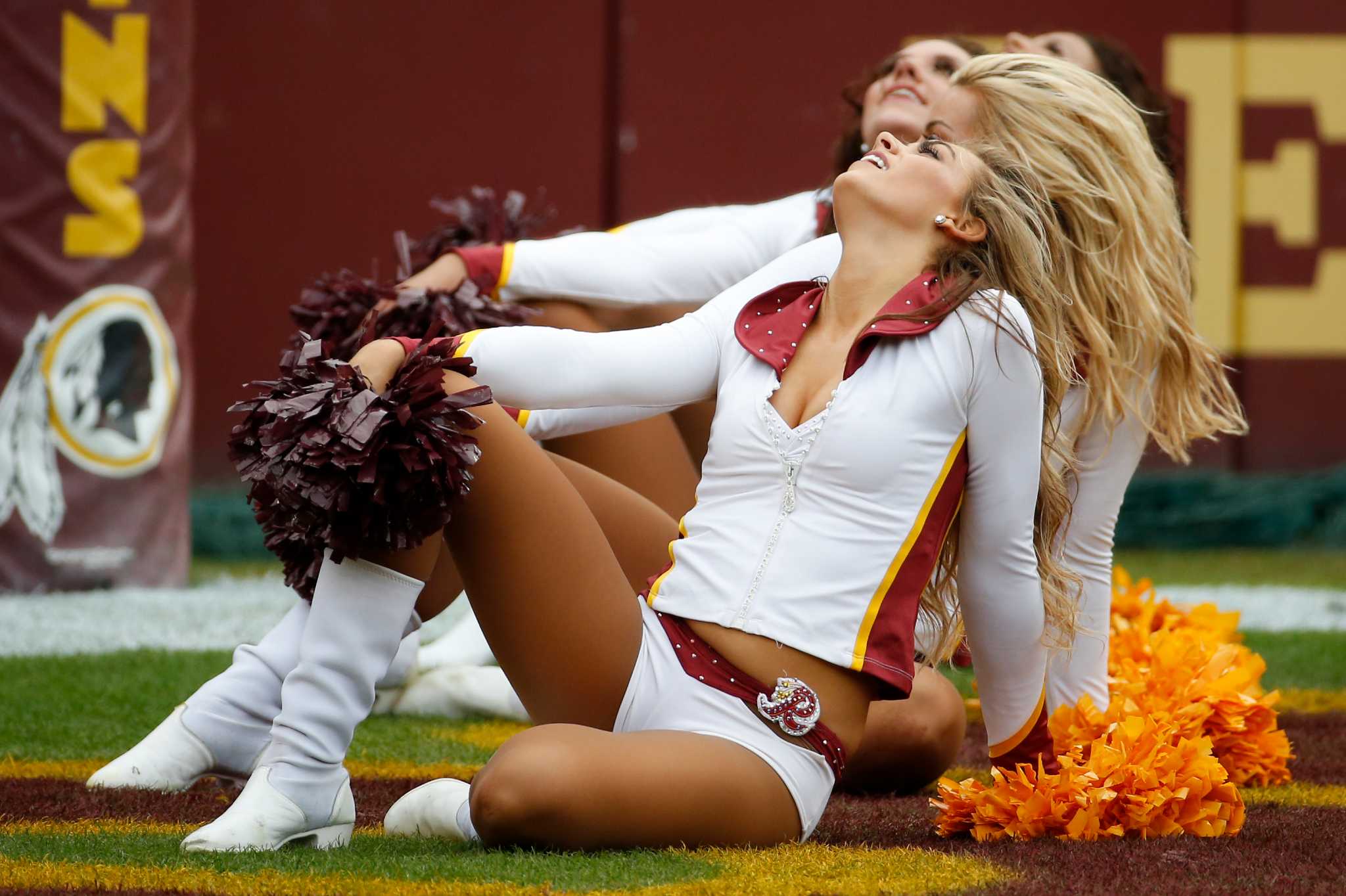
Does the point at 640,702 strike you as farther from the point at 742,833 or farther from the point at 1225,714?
the point at 1225,714

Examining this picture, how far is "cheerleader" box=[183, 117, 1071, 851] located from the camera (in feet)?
6.07

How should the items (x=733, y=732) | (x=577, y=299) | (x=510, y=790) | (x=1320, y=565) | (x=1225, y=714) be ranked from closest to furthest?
(x=510, y=790)
(x=733, y=732)
(x=1225, y=714)
(x=577, y=299)
(x=1320, y=565)

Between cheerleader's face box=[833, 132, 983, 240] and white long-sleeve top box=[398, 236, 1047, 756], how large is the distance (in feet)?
0.37

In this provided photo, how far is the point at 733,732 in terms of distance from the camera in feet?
6.23

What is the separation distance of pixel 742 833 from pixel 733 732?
113 mm

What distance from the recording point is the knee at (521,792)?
178 centimetres

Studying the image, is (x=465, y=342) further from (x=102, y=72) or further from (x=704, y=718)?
(x=102, y=72)

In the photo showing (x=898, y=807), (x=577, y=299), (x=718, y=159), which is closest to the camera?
(x=898, y=807)

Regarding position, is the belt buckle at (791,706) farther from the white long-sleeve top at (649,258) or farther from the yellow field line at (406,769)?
the white long-sleeve top at (649,258)

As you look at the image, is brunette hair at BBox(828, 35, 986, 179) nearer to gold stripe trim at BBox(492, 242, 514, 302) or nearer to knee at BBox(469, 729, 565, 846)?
gold stripe trim at BBox(492, 242, 514, 302)

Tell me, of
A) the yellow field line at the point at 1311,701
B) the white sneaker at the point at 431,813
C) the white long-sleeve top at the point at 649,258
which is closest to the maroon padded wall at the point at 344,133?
the white long-sleeve top at the point at 649,258

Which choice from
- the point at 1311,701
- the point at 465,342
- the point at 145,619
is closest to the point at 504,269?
the point at 465,342

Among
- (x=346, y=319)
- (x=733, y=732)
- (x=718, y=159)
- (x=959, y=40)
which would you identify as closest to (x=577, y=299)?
(x=346, y=319)

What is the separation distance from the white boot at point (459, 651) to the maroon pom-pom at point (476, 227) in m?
0.70
